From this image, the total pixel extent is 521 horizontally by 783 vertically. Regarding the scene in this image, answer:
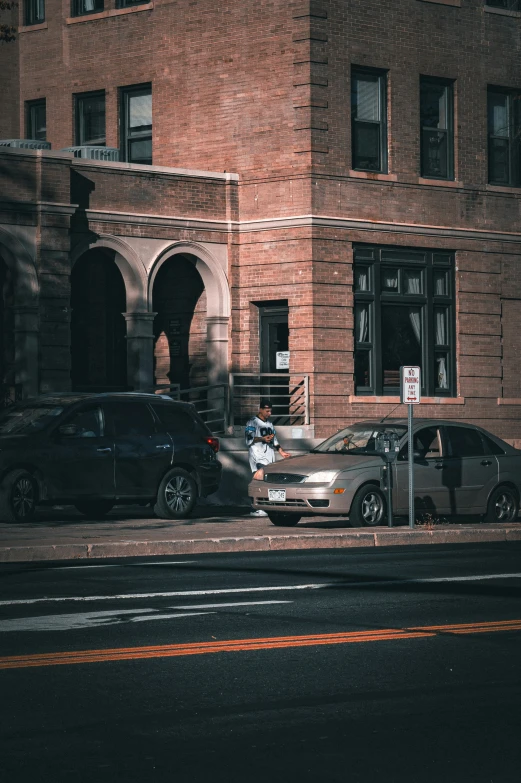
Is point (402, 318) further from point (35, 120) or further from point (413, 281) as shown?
point (35, 120)

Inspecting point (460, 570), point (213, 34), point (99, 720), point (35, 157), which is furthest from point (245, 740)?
point (213, 34)

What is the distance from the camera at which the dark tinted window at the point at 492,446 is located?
70.6 feet

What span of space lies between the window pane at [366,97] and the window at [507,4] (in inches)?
137

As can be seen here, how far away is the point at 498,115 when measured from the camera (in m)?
30.2

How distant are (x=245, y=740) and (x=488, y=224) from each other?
23969 mm

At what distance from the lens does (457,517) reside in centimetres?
2316

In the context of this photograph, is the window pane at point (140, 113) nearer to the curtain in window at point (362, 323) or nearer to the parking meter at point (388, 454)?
the curtain in window at point (362, 323)

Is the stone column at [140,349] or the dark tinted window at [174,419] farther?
the stone column at [140,349]

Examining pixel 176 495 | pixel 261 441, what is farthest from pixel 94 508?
pixel 261 441

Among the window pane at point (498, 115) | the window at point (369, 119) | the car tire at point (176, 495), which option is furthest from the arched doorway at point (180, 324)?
the car tire at point (176, 495)

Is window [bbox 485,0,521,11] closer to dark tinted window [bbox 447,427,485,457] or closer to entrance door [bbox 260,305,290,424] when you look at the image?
entrance door [bbox 260,305,290,424]

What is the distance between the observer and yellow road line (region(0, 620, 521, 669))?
8.71 meters

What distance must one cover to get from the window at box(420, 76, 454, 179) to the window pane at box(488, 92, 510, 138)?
3.83 ft

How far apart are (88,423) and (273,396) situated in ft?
23.0
